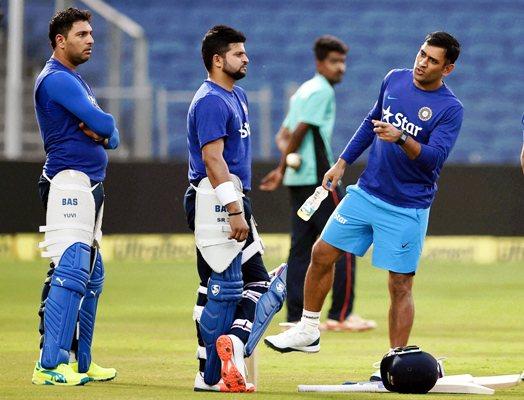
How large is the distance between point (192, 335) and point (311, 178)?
1.59 metres

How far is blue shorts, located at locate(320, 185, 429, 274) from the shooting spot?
7.79 metres

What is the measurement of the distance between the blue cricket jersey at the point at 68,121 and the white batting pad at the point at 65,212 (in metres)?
0.07

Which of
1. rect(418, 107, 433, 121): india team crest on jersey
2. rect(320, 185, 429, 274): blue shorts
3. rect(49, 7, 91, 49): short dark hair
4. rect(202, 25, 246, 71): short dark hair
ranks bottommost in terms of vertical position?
rect(320, 185, 429, 274): blue shorts

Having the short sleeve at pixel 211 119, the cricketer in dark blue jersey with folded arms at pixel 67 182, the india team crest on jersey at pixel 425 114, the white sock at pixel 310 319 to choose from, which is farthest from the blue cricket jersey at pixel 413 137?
the cricketer in dark blue jersey with folded arms at pixel 67 182

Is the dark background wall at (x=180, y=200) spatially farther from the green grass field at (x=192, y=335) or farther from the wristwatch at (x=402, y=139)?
the wristwatch at (x=402, y=139)

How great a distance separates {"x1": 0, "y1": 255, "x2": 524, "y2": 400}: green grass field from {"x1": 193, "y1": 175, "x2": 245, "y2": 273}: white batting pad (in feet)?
2.40

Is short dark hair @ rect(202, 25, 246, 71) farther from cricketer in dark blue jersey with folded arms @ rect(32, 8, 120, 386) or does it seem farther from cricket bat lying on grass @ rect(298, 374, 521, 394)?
cricket bat lying on grass @ rect(298, 374, 521, 394)

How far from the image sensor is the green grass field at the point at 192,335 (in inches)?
294

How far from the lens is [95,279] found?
25.0 ft

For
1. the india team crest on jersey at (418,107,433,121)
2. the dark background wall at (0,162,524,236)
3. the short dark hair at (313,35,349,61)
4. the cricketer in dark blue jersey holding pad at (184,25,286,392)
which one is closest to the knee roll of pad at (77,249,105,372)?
the cricketer in dark blue jersey holding pad at (184,25,286,392)

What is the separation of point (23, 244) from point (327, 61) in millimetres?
7780

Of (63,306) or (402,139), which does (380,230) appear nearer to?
(402,139)

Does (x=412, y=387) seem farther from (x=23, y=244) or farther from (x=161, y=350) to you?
(x=23, y=244)

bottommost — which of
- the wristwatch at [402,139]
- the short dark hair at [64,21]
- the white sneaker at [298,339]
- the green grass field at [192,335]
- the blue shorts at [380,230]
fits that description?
the green grass field at [192,335]
